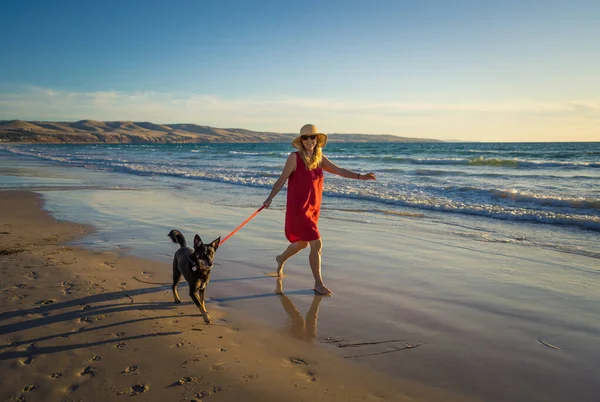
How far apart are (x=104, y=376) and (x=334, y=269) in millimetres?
3350

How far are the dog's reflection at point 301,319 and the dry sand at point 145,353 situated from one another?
2.9 inches

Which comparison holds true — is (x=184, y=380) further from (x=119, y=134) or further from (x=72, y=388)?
(x=119, y=134)

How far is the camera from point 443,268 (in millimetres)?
5617

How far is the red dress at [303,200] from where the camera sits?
15.6 ft

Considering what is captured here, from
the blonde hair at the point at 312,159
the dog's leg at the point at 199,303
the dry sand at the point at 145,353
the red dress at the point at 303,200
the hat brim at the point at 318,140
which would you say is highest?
Answer: the hat brim at the point at 318,140

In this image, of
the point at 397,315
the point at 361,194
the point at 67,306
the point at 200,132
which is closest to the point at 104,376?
the point at 67,306

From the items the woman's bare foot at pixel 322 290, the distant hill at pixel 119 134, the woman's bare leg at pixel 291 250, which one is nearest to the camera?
the woman's bare foot at pixel 322 290

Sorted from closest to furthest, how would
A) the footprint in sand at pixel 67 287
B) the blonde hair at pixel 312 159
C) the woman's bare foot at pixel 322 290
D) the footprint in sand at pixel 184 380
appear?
the footprint in sand at pixel 184 380, the footprint in sand at pixel 67 287, the woman's bare foot at pixel 322 290, the blonde hair at pixel 312 159

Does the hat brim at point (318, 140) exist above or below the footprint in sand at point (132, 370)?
above

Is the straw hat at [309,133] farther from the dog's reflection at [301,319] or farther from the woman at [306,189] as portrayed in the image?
the dog's reflection at [301,319]

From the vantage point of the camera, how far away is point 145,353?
10.3 feet

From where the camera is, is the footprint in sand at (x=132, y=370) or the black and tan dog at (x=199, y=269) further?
the black and tan dog at (x=199, y=269)

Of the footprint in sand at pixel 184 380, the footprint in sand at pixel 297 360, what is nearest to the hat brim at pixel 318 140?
the footprint in sand at pixel 297 360

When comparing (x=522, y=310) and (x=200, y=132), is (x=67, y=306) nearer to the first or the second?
(x=522, y=310)
